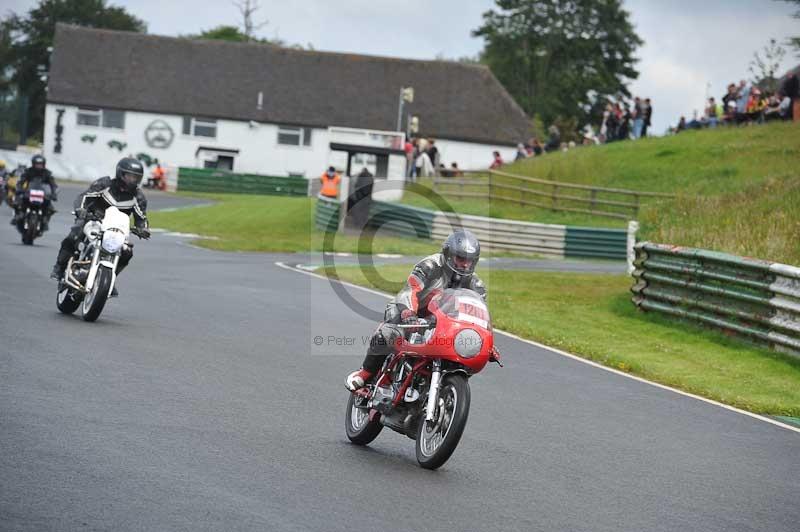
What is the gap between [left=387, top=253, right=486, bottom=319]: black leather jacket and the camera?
875 cm

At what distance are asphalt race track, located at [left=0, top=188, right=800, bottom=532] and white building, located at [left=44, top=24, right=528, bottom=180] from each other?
195 feet

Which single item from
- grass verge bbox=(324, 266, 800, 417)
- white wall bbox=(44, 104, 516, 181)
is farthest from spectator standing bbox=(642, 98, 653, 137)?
white wall bbox=(44, 104, 516, 181)

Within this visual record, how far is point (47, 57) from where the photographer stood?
3600 inches

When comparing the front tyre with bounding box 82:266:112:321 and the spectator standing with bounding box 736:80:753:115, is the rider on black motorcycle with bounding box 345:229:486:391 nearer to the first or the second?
Result: the front tyre with bounding box 82:266:112:321

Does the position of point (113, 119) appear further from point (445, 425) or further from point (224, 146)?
point (445, 425)

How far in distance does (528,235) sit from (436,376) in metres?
27.4

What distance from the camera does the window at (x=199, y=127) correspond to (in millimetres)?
74938

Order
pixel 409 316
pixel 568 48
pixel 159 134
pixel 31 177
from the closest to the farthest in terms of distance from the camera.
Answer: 1. pixel 409 316
2. pixel 31 177
3. pixel 159 134
4. pixel 568 48

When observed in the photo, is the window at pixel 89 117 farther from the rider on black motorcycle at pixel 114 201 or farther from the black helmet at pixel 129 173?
the black helmet at pixel 129 173

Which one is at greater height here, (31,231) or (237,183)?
(237,183)

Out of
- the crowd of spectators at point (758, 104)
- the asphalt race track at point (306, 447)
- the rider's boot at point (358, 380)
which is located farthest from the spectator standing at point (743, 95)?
the rider's boot at point (358, 380)

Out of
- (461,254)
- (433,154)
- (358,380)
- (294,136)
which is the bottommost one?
(358,380)

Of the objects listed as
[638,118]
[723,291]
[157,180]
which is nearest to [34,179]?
[723,291]

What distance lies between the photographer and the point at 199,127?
75.0 m
